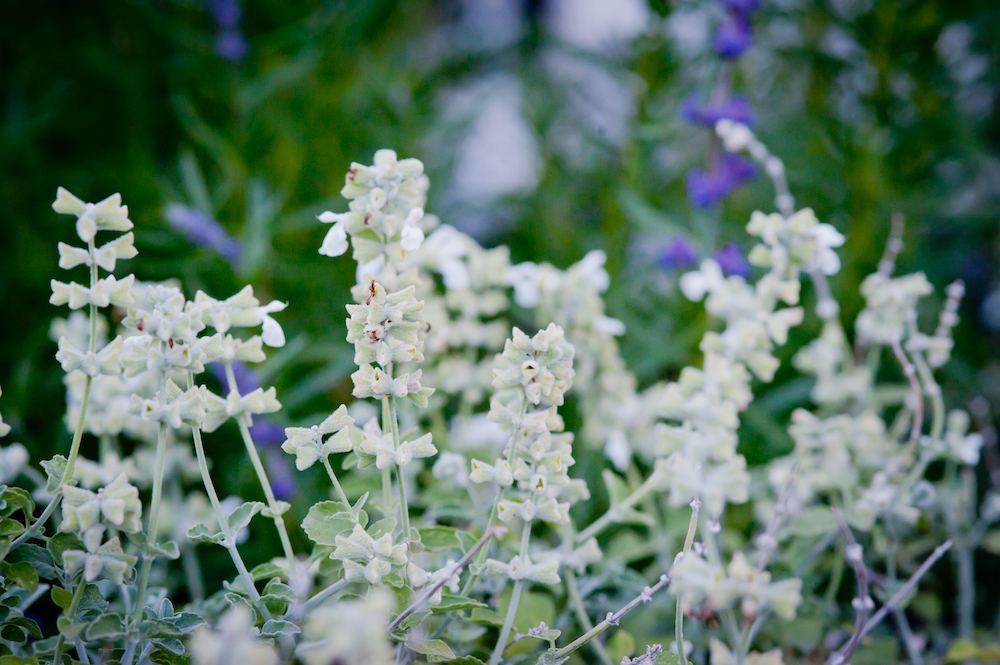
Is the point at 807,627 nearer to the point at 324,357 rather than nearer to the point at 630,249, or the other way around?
the point at 324,357

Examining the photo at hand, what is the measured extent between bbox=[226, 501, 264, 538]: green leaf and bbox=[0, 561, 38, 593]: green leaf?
0.37ft

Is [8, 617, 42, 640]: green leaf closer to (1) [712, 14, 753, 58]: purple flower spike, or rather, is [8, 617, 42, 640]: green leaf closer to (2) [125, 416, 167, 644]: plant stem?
(2) [125, 416, 167, 644]: plant stem

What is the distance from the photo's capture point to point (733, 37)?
2.72 ft

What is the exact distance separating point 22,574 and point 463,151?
1145 millimetres

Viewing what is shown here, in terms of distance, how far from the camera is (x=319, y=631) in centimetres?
28

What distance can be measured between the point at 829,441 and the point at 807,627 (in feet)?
0.52

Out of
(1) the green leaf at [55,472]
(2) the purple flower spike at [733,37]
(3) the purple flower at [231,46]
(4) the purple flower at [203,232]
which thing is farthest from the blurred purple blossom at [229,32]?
(1) the green leaf at [55,472]

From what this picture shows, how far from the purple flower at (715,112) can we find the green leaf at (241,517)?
67 centimetres

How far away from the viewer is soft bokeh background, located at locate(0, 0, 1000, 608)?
3.01 feet

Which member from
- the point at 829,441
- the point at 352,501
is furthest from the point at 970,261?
the point at 352,501

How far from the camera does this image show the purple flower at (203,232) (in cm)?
85

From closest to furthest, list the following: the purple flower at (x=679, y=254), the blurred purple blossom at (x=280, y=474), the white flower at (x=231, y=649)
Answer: the white flower at (x=231, y=649)
the blurred purple blossom at (x=280, y=474)
the purple flower at (x=679, y=254)

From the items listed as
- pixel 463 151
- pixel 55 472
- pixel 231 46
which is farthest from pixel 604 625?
pixel 463 151

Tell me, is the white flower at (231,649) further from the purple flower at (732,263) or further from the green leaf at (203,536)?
the purple flower at (732,263)
